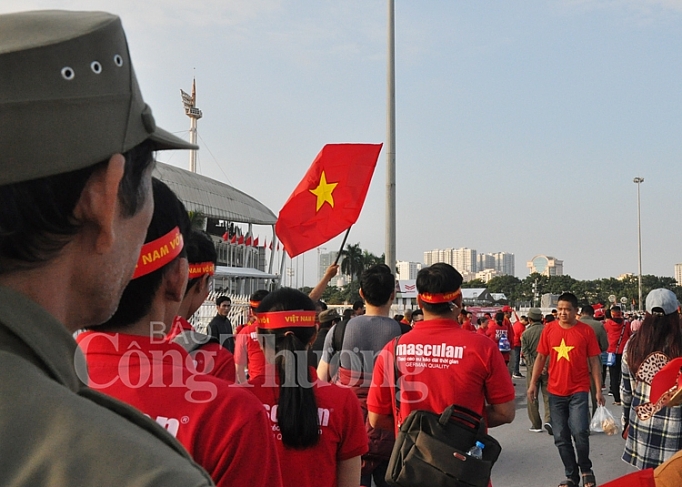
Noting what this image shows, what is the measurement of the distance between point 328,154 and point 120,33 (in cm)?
561

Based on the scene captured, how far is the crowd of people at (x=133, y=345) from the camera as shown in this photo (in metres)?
0.73

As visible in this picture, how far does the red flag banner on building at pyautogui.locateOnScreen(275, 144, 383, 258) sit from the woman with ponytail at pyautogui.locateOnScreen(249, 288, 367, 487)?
10.9 feet

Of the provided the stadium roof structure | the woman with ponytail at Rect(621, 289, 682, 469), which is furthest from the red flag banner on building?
the stadium roof structure

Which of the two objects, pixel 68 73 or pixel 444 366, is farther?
pixel 444 366

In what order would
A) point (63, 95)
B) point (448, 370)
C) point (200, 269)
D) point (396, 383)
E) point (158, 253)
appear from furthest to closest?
1. point (396, 383)
2. point (448, 370)
3. point (200, 269)
4. point (158, 253)
5. point (63, 95)

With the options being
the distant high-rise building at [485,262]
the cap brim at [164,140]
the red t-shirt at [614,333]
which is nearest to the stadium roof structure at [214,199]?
the red t-shirt at [614,333]

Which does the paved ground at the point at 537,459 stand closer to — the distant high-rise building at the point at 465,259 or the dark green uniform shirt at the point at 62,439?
the dark green uniform shirt at the point at 62,439

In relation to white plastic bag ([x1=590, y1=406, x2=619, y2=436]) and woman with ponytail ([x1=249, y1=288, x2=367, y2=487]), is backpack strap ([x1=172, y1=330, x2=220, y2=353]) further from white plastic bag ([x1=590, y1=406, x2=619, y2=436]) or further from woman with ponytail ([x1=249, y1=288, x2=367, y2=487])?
white plastic bag ([x1=590, y1=406, x2=619, y2=436])

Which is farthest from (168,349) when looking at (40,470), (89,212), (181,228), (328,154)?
(328,154)

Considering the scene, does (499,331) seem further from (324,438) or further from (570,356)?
(324,438)

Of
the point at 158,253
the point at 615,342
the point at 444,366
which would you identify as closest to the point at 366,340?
the point at 444,366

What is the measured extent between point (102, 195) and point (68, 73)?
6.2 inches

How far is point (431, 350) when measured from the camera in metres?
4.03

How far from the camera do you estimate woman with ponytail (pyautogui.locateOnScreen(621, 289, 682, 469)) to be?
14.0 ft
